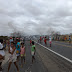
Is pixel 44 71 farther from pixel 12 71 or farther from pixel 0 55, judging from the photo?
pixel 0 55

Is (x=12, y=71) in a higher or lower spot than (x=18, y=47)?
lower

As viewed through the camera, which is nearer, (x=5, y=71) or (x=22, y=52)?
(x=5, y=71)

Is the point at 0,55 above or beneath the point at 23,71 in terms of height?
above

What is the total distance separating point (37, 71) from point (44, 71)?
0.37 meters

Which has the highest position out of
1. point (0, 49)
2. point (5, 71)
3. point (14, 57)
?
point (0, 49)

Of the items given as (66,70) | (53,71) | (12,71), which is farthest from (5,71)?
(66,70)

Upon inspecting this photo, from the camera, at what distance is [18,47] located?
6.76 meters

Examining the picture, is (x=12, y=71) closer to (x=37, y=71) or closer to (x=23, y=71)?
(x=23, y=71)

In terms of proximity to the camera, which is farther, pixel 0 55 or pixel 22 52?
pixel 22 52

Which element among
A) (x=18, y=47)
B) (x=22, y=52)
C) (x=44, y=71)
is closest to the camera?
(x=44, y=71)

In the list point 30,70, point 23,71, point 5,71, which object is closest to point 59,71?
point 30,70

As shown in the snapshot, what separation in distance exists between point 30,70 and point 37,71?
413 mm

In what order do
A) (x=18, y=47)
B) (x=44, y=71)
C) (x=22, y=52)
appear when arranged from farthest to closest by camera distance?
(x=18, y=47), (x=22, y=52), (x=44, y=71)

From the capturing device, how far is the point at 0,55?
4.97 metres
